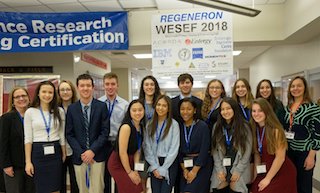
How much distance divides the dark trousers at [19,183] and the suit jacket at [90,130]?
0.63 m

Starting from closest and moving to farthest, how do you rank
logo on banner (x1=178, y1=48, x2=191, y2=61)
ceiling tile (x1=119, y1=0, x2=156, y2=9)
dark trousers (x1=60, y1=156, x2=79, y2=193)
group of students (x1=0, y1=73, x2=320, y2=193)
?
1. group of students (x1=0, y1=73, x2=320, y2=193)
2. dark trousers (x1=60, y1=156, x2=79, y2=193)
3. ceiling tile (x1=119, y1=0, x2=156, y2=9)
4. logo on banner (x1=178, y1=48, x2=191, y2=61)

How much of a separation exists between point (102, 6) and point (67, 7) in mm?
568

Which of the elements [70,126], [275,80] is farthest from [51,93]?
[275,80]

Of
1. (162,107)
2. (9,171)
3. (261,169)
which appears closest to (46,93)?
(9,171)

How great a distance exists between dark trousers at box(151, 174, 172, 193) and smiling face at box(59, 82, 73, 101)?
4.28ft

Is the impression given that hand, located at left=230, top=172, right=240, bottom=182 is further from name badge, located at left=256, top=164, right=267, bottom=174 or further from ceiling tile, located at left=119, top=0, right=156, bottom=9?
ceiling tile, located at left=119, top=0, right=156, bottom=9

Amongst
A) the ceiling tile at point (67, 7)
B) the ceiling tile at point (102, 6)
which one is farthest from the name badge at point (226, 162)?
the ceiling tile at point (67, 7)

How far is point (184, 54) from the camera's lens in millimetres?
4445

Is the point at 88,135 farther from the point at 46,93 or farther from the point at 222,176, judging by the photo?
the point at 222,176

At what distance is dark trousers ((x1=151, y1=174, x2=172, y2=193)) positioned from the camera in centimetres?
269

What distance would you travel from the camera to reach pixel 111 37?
14.8 feet

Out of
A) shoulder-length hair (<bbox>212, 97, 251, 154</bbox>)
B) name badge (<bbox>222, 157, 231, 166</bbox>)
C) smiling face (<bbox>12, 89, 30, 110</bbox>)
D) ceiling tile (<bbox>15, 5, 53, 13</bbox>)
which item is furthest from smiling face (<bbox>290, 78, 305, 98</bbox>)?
ceiling tile (<bbox>15, 5, 53, 13</bbox>)

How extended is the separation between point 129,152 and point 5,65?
13.3ft

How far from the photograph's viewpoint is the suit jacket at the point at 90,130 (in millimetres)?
2775
